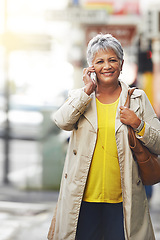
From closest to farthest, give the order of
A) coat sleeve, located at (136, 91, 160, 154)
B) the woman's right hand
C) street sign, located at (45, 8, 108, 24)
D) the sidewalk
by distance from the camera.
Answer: coat sleeve, located at (136, 91, 160, 154) → the woman's right hand → the sidewalk → street sign, located at (45, 8, 108, 24)

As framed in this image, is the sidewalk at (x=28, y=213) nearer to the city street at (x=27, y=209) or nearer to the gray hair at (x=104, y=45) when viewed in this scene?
the city street at (x=27, y=209)

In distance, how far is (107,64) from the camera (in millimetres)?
2697

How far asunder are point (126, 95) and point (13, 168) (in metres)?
6.11

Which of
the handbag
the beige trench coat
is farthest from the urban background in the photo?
the handbag

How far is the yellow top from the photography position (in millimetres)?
2721

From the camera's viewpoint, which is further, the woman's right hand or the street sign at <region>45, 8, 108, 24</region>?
the street sign at <region>45, 8, 108, 24</region>

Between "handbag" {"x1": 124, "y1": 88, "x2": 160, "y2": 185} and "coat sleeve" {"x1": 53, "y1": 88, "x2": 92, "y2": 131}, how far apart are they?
274mm

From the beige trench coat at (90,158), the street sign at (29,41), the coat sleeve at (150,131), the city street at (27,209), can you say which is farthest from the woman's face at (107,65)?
the street sign at (29,41)

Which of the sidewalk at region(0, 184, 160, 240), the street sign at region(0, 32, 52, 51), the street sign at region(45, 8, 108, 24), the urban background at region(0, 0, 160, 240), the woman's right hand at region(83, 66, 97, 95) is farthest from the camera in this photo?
the street sign at region(45, 8, 108, 24)

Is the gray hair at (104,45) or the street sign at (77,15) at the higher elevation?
the street sign at (77,15)

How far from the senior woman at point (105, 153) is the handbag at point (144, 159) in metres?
0.03

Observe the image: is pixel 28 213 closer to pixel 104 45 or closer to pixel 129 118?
pixel 129 118

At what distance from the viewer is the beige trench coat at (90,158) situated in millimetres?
2699

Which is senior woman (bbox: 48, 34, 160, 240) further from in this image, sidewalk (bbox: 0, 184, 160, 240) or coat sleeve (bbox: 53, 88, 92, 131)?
sidewalk (bbox: 0, 184, 160, 240)
